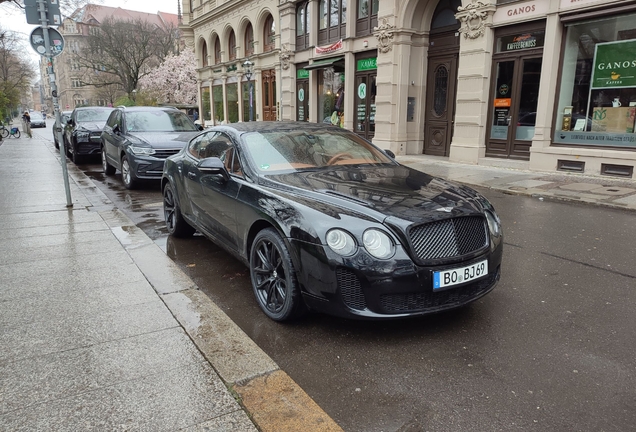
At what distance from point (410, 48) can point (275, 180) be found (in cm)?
1416

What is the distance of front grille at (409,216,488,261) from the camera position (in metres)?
3.18

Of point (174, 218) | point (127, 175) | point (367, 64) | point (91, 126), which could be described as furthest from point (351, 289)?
point (367, 64)

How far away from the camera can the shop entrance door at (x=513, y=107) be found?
1294 cm

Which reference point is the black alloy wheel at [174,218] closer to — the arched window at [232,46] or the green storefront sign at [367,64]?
the green storefront sign at [367,64]

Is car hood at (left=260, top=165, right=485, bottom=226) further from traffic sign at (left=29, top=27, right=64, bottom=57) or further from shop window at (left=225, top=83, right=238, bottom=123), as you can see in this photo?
shop window at (left=225, top=83, right=238, bottom=123)

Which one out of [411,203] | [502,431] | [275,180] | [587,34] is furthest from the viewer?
[587,34]

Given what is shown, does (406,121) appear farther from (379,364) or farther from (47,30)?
(379,364)

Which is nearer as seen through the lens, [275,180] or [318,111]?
[275,180]

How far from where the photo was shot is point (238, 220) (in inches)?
167

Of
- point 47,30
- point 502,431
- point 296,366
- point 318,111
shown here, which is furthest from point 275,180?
point 318,111

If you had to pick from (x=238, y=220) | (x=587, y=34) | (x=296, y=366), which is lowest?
(x=296, y=366)

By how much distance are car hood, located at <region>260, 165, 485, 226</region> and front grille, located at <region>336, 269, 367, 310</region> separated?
17.7 inches

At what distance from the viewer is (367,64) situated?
18578 millimetres

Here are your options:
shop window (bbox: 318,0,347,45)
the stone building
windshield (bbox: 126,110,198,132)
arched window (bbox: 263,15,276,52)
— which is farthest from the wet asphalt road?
the stone building
